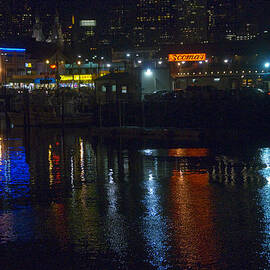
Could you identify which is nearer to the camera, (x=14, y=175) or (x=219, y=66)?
(x=14, y=175)

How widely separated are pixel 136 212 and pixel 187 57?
62.3 m

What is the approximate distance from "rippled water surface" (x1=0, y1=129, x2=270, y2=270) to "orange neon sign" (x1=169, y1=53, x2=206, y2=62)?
5090 cm

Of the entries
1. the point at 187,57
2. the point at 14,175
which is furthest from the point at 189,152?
the point at 187,57

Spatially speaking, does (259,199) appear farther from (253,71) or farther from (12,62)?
(12,62)

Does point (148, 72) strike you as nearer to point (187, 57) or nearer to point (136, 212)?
point (187, 57)

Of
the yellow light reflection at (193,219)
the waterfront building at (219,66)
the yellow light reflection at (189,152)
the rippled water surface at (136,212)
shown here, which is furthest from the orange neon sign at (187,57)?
the yellow light reflection at (193,219)

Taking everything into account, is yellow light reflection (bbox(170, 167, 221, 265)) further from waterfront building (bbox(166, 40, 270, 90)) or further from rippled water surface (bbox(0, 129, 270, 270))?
waterfront building (bbox(166, 40, 270, 90))

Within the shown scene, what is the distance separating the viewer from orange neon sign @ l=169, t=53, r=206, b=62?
71.4m

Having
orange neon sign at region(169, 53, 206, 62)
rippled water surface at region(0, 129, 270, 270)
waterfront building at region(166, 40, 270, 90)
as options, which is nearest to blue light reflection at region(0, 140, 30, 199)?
rippled water surface at region(0, 129, 270, 270)

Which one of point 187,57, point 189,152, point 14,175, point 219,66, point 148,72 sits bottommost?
point 14,175

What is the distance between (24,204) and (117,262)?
209 inches

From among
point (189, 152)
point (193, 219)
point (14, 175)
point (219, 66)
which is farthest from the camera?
point (219, 66)

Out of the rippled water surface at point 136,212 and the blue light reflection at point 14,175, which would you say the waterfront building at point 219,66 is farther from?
the rippled water surface at point 136,212

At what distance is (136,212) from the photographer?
37.5 ft
